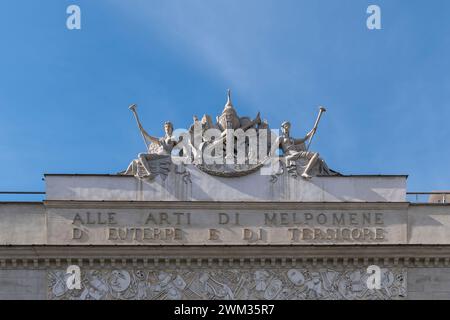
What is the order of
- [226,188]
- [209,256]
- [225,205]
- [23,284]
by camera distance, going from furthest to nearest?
[226,188]
[225,205]
[209,256]
[23,284]

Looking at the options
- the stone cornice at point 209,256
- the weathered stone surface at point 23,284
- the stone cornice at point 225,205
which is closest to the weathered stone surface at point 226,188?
the stone cornice at point 225,205

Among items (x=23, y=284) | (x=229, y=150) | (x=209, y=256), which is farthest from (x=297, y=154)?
(x=23, y=284)

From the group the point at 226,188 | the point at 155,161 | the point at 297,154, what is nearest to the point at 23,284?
the point at 155,161

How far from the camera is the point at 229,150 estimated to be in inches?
1286

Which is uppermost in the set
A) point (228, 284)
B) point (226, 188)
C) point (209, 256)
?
point (226, 188)

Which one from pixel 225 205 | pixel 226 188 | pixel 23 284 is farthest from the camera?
pixel 226 188

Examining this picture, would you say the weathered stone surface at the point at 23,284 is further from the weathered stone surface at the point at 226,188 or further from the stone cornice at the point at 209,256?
the weathered stone surface at the point at 226,188

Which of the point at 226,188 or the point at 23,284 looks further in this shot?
the point at 226,188

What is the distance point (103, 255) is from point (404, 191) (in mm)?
8157

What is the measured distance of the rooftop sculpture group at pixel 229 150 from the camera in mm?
32469

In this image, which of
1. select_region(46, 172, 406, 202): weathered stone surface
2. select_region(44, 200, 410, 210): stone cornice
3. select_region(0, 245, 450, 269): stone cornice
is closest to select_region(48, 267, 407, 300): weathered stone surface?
select_region(0, 245, 450, 269): stone cornice

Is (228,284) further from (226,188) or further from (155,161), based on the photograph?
(155,161)

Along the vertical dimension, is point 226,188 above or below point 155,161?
below

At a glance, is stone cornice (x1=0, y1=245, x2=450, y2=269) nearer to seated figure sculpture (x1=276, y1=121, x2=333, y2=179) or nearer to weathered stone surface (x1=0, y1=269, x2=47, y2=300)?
weathered stone surface (x1=0, y1=269, x2=47, y2=300)
